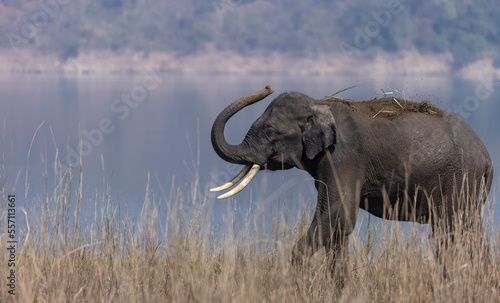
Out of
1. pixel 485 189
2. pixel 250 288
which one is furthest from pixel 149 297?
pixel 485 189

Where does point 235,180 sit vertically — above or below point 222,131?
below

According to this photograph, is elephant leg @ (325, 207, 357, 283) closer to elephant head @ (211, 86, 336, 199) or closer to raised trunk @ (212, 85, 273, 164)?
elephant head @ (211, 86, 336, 199)

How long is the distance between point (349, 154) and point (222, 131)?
42.9 inches

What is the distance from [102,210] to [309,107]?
78.5 inches

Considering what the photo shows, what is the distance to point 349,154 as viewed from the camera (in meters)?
5.93

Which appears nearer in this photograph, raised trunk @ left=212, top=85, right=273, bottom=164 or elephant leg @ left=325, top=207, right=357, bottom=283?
elephant leg @ left=325, top=207, right=357, bottom=283

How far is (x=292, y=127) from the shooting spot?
5992mm

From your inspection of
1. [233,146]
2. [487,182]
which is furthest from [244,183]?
[487,182]

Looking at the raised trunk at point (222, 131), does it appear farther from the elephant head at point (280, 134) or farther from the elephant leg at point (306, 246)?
the elephant leg at point (306, 246)

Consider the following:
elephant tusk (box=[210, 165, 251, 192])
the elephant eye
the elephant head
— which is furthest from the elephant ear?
elephant tusk (box=[210, 165, 251, 192])

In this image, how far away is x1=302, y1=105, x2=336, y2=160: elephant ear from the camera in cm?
588

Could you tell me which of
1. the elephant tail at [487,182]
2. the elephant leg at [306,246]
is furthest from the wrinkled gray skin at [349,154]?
the elephant tail at [487,182]

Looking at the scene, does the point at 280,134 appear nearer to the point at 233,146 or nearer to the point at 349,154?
the point at 233,146

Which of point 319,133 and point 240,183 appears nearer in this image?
point 319,133
